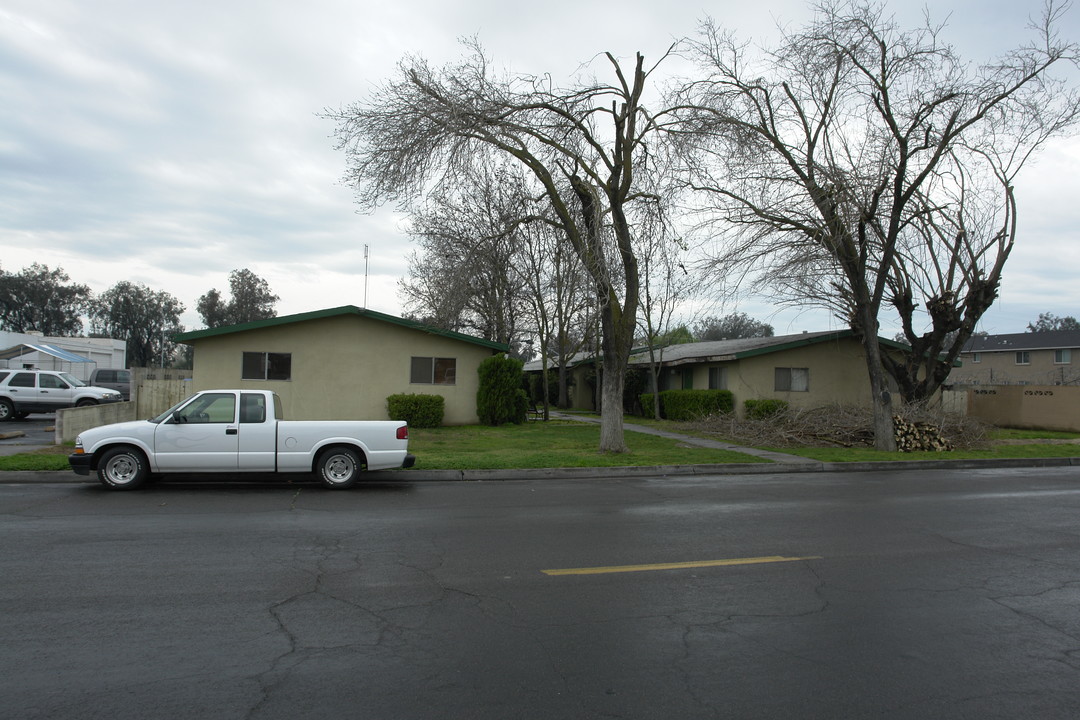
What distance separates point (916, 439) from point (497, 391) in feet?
41.4

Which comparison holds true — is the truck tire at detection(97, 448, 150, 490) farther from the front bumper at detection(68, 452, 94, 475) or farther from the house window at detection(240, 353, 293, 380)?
the house window at detection(240, 353, 293, 380)

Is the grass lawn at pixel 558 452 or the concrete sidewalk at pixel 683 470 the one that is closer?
the concrete sidewalk at pixel 683 470

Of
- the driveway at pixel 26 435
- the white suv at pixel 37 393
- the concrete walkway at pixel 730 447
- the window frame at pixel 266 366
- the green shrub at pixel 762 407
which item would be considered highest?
the window frame at pixel 266 366

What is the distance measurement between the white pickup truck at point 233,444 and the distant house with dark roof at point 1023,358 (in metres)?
45.0

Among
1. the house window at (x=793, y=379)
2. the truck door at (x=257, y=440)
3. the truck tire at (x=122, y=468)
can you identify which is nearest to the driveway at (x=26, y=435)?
the truck tire at (x=122, y=468)

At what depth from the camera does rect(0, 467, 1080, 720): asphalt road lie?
156 inches

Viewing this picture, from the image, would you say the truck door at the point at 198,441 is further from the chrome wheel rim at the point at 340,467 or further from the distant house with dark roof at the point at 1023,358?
the distant house with dark roof at the point at 1023,358

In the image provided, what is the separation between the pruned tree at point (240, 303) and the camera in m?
69.0

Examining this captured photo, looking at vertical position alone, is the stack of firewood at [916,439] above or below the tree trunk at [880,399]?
below

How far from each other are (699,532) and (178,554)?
5507mm

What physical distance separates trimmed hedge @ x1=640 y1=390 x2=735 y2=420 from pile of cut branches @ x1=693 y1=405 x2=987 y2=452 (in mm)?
3962

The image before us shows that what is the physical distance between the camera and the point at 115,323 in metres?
87.6

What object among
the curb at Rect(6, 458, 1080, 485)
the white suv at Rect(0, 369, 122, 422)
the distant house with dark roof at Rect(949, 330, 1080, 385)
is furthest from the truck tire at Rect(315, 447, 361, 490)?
the distant house with dark roof at Rect(949, 330, 1080, 385)

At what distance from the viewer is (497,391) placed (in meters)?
24.5
